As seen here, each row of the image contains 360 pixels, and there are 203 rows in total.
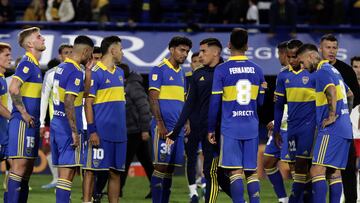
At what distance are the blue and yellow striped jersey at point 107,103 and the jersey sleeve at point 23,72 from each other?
77cm

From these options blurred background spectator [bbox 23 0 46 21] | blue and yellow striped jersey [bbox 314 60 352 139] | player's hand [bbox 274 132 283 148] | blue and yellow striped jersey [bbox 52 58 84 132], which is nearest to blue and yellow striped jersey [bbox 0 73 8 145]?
blue and yellow striped jersey [bbox 52 58 84 132]

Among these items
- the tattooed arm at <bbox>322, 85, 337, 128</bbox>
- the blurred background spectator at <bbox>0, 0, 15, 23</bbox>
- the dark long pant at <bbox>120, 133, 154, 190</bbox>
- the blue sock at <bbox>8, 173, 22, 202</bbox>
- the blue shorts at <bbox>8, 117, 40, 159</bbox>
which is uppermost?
the blurred background spectator at <bbox>0, 0, 15, 23</bbox>

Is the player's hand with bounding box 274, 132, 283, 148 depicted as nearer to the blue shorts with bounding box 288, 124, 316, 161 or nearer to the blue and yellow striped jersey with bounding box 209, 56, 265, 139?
the blue shorts with bounding box 288, 124, 316, 161

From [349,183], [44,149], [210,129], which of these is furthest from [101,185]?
[44,149]

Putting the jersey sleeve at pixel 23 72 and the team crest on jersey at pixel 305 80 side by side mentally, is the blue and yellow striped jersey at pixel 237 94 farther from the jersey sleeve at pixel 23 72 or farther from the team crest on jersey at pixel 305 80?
the jersey sleeve at pixel 23 72

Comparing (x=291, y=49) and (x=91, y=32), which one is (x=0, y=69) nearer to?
(x=291, y=49)

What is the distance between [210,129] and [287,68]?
1862 millimetres

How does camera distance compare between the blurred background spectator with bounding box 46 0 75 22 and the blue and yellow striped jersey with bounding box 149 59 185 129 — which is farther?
the blurred background spectator with bounding box 46 0 75 22

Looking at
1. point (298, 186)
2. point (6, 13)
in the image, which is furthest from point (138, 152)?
point (6, 13)

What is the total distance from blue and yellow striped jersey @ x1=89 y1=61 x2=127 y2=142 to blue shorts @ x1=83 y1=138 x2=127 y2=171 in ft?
0.28

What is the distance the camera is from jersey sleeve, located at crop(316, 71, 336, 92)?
11.8 meters

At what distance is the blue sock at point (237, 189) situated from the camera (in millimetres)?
11898

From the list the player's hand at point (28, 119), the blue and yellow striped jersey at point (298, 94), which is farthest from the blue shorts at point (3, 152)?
the blue and yellow striped jersey at point (298, 94)

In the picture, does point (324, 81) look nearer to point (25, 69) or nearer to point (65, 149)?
point (65, 149)
